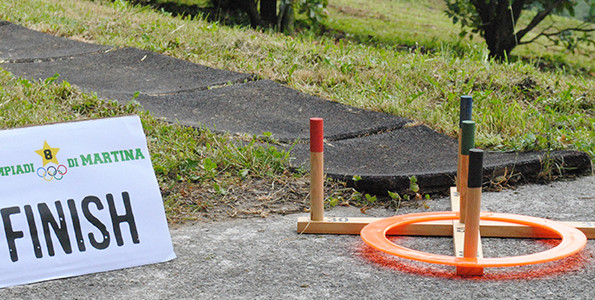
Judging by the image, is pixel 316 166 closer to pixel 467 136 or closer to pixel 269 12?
pixel 467 136

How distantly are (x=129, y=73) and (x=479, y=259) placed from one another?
3725 mm

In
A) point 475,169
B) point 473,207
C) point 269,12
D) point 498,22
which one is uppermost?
point 269,12

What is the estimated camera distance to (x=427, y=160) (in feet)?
12.4

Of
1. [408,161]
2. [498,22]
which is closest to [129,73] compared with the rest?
[408,161]

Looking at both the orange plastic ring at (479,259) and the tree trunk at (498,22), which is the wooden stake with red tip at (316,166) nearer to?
the orange plastic ring at (479,259)

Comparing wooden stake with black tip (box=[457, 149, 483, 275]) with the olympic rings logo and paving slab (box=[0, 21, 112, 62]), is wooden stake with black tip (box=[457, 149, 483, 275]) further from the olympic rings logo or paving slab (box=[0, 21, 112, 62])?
paving slab (box=[0, 21, 112, 62])

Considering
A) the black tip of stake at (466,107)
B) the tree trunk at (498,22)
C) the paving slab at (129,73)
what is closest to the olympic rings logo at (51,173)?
the black tip of stake at (466,107)

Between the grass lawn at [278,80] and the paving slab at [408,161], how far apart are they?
0.44 ft

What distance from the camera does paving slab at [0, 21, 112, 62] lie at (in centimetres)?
576

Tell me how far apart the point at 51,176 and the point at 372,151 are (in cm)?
192

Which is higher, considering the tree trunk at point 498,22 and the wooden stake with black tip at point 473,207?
the tree trunk at point 498,22

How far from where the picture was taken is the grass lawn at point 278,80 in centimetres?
340

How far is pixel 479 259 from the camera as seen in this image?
8.04ft

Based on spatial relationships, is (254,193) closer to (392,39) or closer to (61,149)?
(61,149)
